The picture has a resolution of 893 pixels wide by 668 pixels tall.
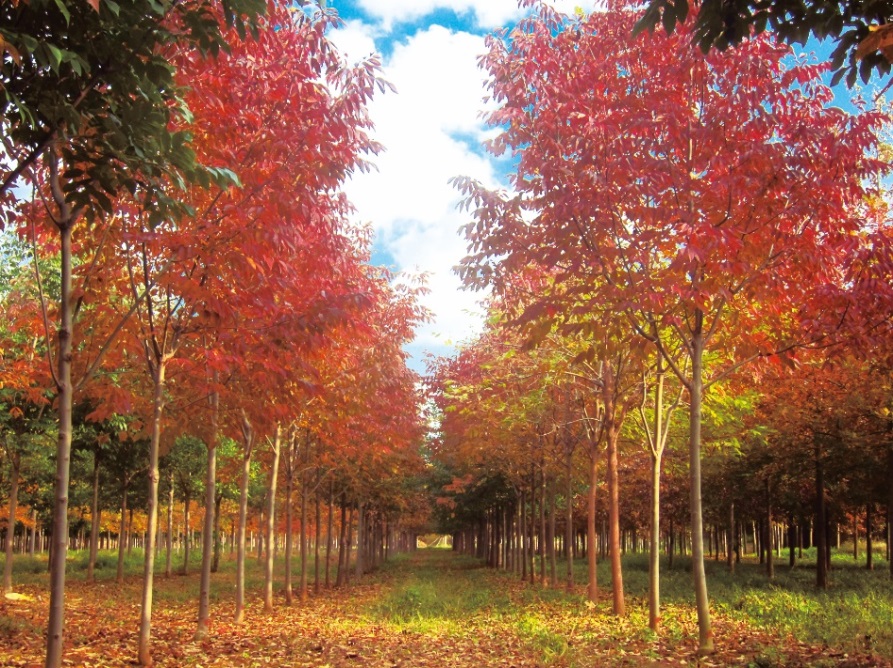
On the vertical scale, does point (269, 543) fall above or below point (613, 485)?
below

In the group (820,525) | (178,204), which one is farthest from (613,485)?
(178,204)

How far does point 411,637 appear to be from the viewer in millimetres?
11250

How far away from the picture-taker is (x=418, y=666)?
870 centimetres

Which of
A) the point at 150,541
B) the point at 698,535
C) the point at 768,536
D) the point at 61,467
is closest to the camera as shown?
the point at 61,467

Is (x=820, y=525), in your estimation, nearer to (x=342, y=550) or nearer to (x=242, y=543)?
(x=242, y=543)

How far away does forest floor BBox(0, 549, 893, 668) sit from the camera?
8398mm

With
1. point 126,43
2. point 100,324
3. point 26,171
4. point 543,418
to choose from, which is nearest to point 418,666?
point 100,324

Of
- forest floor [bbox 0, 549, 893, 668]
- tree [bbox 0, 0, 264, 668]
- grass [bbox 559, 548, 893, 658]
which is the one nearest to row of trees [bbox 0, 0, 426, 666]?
tree [bbox 0, 0, 264, 668]

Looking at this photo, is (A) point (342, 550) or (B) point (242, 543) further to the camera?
(A) point (342, 550)

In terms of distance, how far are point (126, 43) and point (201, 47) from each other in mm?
461

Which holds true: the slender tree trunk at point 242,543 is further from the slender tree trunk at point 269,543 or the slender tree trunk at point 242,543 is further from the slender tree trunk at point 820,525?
the slender tree trunk at point 820,525

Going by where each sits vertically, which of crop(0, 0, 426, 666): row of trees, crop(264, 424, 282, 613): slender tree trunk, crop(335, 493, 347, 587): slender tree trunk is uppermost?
crop(0, 0, 426, 666): row of trees

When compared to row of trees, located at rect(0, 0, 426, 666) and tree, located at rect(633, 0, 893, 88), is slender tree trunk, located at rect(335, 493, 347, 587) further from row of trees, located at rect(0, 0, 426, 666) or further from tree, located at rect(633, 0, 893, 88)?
tree, located at rect(633, 0, 893, 88)

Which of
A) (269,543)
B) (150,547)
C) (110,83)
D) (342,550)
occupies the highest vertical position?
(110,83)
